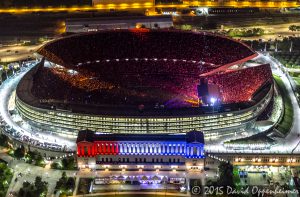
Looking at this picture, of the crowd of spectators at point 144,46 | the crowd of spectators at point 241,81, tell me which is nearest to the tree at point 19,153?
the crowd of spectators at point 144,46

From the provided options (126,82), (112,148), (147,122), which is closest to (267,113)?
(147,122)

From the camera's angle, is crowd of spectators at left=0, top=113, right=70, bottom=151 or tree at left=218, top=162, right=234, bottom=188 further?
crowd of spectators at left=0, top=113, right=70, bottom=151

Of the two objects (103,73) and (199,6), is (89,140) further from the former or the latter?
(199,6)

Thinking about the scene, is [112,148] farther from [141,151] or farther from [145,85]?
[145,85]

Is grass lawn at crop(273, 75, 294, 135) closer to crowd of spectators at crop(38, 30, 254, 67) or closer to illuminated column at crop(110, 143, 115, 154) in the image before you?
crowd of spectators at crop(38, 30, 254, 67)

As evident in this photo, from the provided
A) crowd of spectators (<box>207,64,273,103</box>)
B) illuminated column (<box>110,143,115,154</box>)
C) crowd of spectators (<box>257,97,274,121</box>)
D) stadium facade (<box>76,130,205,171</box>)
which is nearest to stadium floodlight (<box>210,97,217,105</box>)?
crowd of spectators (<box>207,64,273,103</box>)

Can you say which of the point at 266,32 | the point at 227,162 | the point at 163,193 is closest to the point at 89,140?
the point at 163,193
